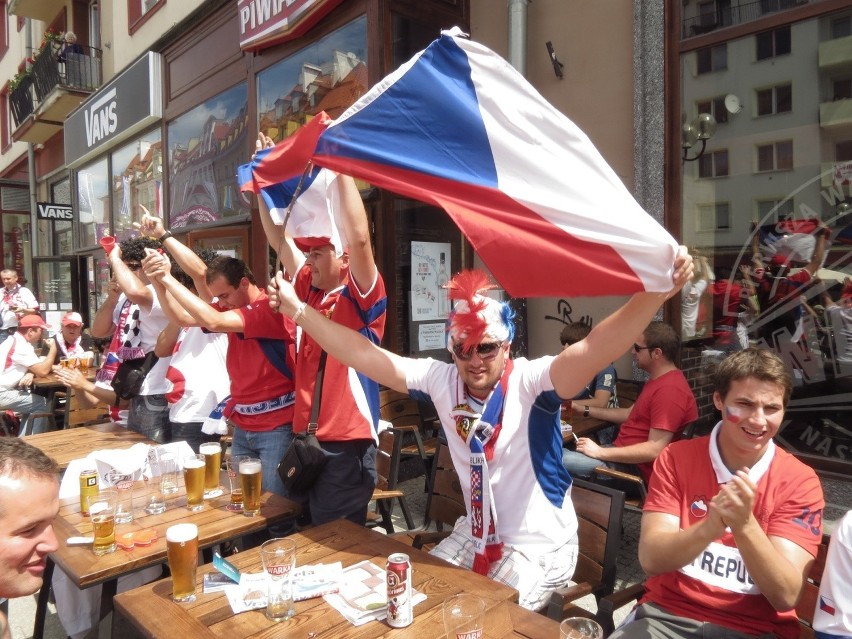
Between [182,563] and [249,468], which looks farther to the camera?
[249,468]

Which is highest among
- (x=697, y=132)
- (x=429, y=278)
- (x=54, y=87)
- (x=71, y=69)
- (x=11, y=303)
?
(x=71, y=69)

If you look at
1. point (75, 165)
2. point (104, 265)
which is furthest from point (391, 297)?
point (75, 165)

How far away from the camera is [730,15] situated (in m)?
4.55

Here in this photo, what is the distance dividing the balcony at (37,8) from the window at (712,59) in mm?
16136

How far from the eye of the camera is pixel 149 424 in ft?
14.6

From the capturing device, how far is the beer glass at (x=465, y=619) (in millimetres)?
1711

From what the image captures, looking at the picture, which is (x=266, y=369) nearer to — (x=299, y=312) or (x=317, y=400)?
(x=317, y=400)

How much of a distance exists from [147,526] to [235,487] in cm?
40

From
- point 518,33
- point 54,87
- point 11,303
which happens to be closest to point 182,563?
point 518,33

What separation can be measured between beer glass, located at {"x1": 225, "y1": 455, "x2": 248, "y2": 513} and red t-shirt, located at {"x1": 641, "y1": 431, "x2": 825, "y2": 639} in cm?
175

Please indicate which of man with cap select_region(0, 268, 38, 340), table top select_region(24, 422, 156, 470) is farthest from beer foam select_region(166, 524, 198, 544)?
man with cap select_region(0, 268, 38, 340)

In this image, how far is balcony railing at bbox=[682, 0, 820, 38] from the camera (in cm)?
432

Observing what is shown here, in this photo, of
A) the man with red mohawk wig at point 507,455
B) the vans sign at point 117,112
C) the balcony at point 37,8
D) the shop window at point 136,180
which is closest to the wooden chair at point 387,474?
the man with red mohawk wig at point 507,455

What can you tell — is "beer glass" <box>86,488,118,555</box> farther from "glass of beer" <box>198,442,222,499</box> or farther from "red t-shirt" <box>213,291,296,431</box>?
"red t-shirt" <box>213,291,296,431</box>
